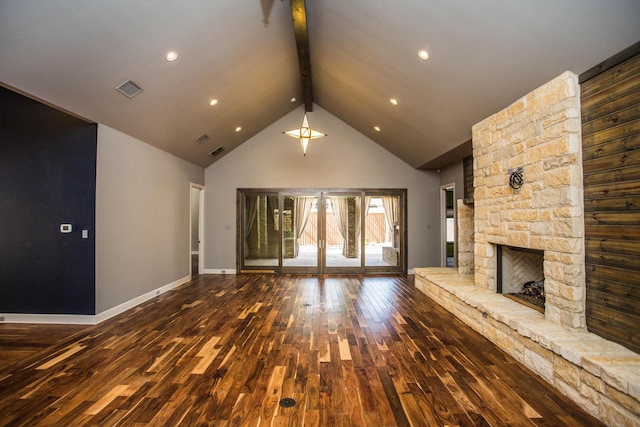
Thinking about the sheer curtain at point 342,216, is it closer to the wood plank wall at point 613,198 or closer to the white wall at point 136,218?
the white wall at point 136,218

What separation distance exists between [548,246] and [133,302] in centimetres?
550

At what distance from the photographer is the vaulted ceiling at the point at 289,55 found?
2689 millimetres

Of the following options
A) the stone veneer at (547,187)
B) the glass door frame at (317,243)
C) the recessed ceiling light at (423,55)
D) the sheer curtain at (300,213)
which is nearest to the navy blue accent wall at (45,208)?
Result: the recessed ceiling light at (423,55)

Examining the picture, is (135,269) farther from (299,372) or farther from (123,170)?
(299,372)

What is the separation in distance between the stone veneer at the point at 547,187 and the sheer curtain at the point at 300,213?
4530mm

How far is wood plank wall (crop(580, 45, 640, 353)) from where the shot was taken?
242 centimetres

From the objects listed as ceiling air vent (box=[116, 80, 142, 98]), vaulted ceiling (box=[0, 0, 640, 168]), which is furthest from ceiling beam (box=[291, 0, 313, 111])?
ceiling air vent (box=[116, 80, 142, 98])

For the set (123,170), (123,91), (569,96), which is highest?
(123,91)

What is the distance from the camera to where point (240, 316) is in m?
4.60

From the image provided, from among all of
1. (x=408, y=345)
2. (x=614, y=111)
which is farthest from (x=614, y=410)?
(x=614, y=111)

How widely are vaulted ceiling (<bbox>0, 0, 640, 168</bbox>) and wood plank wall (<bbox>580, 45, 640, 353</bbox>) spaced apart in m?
0.26

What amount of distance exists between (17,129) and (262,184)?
455 centimetres

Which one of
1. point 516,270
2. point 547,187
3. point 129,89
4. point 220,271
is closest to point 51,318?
point 129,89

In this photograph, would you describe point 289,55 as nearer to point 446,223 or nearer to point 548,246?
point 548,246
